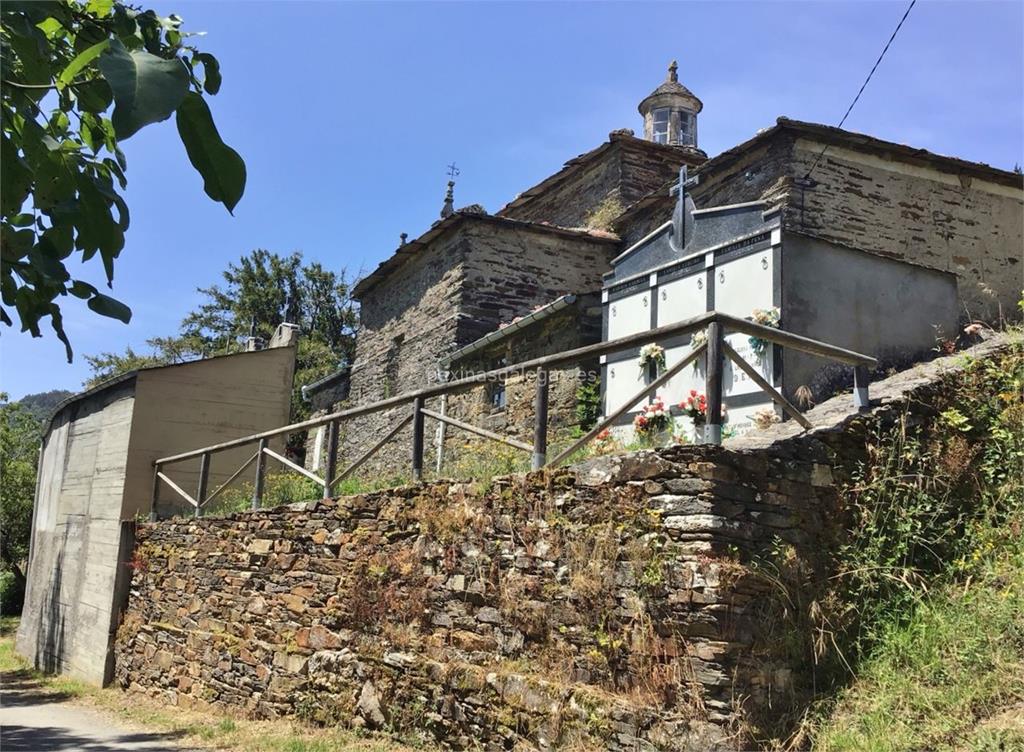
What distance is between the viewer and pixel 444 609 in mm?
6762

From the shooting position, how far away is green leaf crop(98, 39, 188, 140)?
136cm

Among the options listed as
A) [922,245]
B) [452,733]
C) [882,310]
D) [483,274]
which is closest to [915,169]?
[922,245]

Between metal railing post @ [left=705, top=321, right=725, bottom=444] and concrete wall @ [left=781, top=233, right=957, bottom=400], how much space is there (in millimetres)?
2188

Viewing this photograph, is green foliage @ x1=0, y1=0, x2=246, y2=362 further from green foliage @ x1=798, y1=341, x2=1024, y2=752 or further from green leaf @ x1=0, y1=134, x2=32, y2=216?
green foliage @ x1=798, y1=341, x2=1024, y2=752

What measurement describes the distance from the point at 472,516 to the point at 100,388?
9.54 meters

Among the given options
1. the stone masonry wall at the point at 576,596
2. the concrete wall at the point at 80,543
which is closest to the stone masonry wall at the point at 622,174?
the concrete wall at the point at 80,543

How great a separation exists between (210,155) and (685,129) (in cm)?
1902

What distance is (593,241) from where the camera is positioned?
15461 mm

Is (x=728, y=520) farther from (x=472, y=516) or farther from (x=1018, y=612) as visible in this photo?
(x=472, y=516)

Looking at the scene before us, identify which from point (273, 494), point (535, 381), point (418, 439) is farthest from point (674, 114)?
point (418, 439)

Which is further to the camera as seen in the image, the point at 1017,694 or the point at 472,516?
the point at 472,516

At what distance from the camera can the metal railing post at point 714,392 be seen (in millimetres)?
5230

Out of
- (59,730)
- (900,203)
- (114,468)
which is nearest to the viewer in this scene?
(59,730)

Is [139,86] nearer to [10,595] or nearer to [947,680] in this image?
[947,680]
